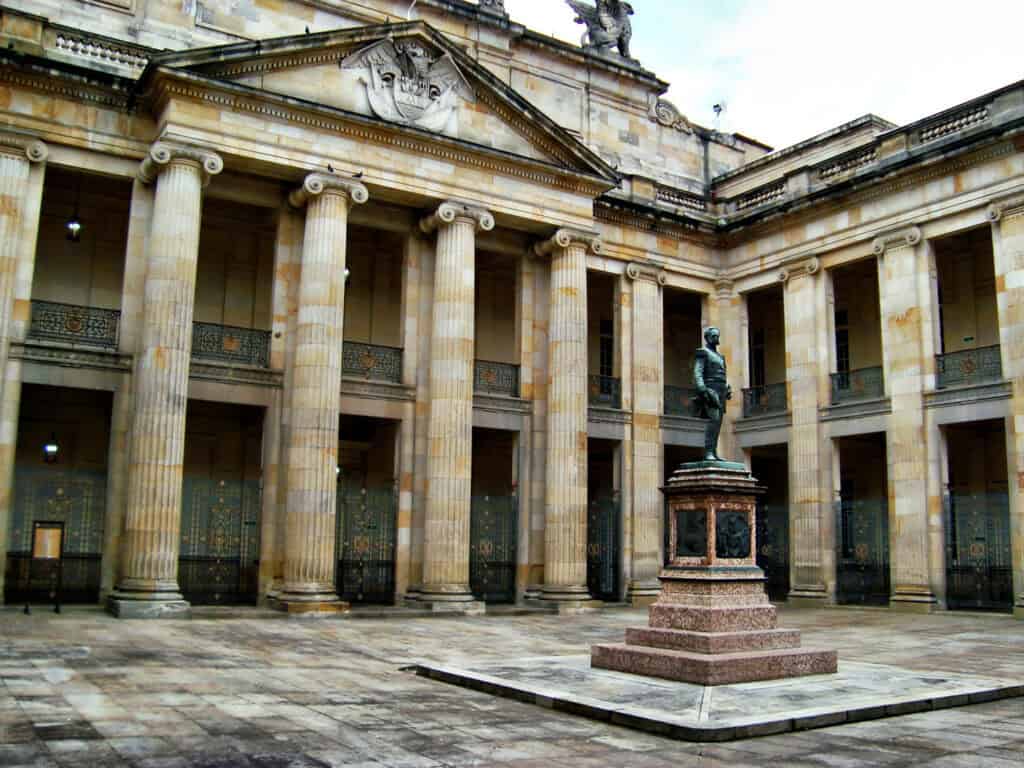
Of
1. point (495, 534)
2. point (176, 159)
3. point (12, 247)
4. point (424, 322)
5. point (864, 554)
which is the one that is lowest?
point (864, 554)

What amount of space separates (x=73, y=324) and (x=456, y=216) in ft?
25.0

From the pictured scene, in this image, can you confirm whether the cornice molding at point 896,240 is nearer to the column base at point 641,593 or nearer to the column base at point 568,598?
the column base at point 641,593

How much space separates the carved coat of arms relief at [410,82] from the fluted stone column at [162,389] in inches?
143

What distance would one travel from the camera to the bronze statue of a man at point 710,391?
39.7 ft

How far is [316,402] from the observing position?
18734mm

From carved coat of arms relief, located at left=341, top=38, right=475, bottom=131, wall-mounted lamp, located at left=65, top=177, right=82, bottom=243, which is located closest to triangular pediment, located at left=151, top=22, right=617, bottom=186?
carved coat of arms relief, located at left=341, top=38, right=475, bottom=131

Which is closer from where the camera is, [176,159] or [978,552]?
[176,159]

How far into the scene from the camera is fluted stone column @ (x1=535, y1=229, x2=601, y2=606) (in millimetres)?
21125

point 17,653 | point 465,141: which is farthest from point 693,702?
point 465,141

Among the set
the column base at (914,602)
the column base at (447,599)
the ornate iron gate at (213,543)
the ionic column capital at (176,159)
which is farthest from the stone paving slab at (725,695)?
the ionic column capital at (176,159)

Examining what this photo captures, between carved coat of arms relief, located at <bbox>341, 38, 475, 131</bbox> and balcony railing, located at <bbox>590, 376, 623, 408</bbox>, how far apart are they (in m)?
7.25

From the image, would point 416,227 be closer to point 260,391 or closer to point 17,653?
point 260,391

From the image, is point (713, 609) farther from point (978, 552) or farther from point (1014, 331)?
point (978, 552)

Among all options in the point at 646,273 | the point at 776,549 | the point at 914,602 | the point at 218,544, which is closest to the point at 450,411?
the point at 218,544
